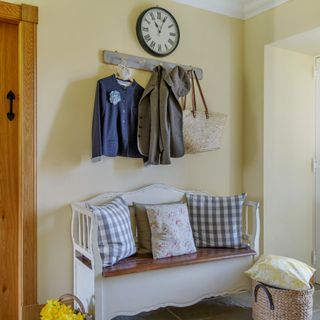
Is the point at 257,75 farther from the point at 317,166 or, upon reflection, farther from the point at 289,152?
the point at 317,166

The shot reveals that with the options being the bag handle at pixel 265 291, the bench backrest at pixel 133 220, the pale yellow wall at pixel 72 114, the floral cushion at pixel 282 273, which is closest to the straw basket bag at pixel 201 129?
the pale yellow wall at pixel 72 114

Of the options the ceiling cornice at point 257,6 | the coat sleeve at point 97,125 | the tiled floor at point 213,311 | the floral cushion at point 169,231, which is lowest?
the tiled floor at point 213,311

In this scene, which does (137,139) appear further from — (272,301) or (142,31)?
(272,301)

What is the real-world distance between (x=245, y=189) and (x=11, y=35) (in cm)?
227

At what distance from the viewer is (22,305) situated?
245 cm

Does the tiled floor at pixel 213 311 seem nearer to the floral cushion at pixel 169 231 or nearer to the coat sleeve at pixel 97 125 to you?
the floral cushion at pixel 169 231

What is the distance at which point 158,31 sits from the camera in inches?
115

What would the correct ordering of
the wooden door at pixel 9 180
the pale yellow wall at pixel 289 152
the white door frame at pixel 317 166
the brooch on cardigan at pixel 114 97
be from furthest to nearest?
the white door frame at pixel 317 166
the pale yellow wall at pixel 289 152
the brooch on cardigan at pixel 114 97
the wooden door at pixel 9 180

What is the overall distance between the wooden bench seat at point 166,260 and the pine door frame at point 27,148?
0.56 meters

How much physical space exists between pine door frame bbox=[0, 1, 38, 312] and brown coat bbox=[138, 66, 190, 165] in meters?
0.77

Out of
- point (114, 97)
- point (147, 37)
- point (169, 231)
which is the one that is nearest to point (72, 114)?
point (114, 97)

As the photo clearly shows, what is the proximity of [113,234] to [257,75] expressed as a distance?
1.89 meters

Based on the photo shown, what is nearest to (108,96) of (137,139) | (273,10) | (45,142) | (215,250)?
(137,139)

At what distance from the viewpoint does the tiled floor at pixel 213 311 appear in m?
2.67
